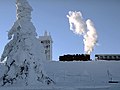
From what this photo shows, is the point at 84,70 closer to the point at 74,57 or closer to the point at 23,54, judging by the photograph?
the point at 23,54

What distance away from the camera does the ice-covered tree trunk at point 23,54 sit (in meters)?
34.0

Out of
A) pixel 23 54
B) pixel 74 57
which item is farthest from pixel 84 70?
pixel 74 57

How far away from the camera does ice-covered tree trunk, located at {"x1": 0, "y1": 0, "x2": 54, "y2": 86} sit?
111 feet

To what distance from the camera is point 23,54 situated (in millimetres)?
33812

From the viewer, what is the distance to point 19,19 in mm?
35156

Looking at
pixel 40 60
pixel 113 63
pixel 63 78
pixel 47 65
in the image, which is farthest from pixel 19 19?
pixel 113 63

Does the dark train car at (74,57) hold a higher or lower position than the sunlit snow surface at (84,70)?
higher

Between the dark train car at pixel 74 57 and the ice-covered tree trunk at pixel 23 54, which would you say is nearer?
the ice-covered tree trunk at pixel 23 54

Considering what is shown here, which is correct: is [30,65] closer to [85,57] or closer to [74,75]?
[74,75]

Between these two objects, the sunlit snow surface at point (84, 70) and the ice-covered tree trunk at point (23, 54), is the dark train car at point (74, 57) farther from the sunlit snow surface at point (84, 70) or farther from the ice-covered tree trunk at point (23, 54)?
the ice-covered tree trunk at point (23, 54)

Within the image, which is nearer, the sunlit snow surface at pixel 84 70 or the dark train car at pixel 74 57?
the sunlit snow surface at pixel 84 70

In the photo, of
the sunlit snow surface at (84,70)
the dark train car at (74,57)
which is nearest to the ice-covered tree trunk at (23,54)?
the sunlit snow surface at (84,70)

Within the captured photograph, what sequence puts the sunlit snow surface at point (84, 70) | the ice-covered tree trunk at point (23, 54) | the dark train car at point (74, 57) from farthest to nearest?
the dark train car at point (74, 57) < the sunlit snow surface at point (84, 70) < the ice-covered tree trunk at point (23, 54)

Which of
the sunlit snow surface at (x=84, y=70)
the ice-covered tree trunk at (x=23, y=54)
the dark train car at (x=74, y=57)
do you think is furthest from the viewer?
the dark train car at (x=74, y=57)
